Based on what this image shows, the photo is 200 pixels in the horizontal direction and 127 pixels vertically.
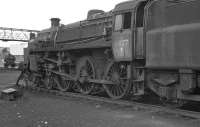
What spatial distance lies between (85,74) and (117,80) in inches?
85.6

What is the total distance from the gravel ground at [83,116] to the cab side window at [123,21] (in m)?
2.63

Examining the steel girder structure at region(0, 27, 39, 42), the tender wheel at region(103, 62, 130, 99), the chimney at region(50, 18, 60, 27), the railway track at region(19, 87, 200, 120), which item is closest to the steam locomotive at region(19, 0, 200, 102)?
the tender wheel at region(103, 62, 130, 99)

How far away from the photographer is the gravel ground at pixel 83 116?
721cm

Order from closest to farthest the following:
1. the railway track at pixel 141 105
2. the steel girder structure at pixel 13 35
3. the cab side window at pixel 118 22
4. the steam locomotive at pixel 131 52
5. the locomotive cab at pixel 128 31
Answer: the railway track at pixel 141 105
the steam locomotive at pixel 131 52
the locomotive cab at pixel 128 31
the cab side window at pixel 118 22
the steel girder structure at pixel 13 35

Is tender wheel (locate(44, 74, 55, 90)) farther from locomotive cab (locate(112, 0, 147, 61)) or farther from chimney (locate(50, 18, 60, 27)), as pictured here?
locomotive cab (locate(112, 0, 147, 61))

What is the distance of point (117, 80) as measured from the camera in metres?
10.5

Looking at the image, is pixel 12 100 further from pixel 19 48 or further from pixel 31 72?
pixel 19 48

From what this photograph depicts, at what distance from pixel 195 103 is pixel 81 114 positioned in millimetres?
3652

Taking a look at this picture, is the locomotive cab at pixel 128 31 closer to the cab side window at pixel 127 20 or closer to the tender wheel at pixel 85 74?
the cab side window at pixel 127 20

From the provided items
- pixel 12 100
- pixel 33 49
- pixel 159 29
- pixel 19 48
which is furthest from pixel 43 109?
pixel 19 48

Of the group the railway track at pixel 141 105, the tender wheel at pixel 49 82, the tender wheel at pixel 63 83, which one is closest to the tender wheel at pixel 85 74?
the railway track at pixel 141 105

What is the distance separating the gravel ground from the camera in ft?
23.6

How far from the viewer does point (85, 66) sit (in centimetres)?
1240

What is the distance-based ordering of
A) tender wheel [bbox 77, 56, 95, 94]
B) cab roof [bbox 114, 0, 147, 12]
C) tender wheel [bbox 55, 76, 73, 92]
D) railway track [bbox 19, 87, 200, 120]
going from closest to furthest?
railway track [bbox 19, 87, 200, 120] → cab roof [bbox 114, 0, 147, 12] → tender wheel [bbox 77, 56, 95, 94] → tender wheel [bbox 55, 76, 73, 92]
